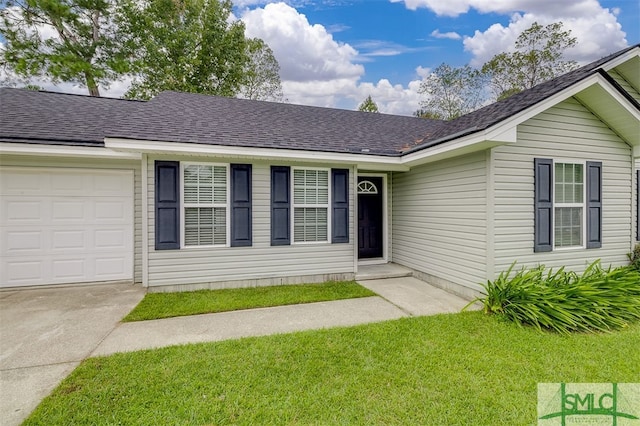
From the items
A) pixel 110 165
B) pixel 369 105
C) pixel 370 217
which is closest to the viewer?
pixel 110 165

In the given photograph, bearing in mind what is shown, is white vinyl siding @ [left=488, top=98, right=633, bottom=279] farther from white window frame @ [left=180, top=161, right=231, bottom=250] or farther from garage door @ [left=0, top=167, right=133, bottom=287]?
garage door @ [left=0, top=167, right=133, bottom=287]

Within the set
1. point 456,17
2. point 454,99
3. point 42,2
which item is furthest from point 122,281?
point 454,99

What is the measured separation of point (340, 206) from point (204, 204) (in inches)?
106

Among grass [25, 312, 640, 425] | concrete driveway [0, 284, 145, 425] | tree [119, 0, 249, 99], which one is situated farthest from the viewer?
tree [119, 0, 249, 99]

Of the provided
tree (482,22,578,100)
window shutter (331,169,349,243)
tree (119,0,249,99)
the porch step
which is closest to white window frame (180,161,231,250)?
window shutter (331,169,349,243)

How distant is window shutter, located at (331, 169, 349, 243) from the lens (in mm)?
6258

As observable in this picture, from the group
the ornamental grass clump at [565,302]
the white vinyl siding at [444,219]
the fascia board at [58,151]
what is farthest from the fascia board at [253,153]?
the ornamental grass clump at [565,302]

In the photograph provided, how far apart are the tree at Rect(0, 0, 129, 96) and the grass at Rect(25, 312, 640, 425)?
52.1ft

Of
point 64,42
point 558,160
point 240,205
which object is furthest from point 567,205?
point 64,42

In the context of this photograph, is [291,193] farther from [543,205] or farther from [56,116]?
[56,116]

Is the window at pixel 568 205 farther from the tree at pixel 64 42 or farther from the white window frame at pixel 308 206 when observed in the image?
the tree at pixel 64 42

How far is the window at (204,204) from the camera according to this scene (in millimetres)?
5488

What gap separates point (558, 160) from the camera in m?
5.20

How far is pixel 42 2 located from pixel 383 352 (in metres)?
18.5
